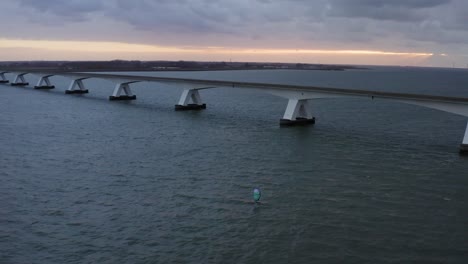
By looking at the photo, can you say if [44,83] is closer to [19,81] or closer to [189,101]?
[19,81]

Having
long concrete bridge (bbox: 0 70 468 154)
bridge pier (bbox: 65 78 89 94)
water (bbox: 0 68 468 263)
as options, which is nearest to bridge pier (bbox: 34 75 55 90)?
bridge pier (bbox: 65 78 89 94)

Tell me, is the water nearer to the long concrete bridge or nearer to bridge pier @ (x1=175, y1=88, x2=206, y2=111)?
the long concrete bridge

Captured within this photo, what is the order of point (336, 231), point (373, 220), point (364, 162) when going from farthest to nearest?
point (364, 162) → point (373, 220) → point (336, 231)

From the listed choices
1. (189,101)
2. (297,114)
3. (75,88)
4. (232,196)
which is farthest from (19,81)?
(232,196)

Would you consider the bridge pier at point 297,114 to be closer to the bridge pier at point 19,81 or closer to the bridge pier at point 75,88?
the bridge pier at point 75,88

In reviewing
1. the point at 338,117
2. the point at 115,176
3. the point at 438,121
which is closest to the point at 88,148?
the point at 115,176

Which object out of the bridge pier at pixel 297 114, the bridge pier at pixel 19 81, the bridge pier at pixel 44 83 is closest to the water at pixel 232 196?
the bridge pier at pixel 297 114

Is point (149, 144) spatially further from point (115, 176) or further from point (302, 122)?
point (302, 122)
